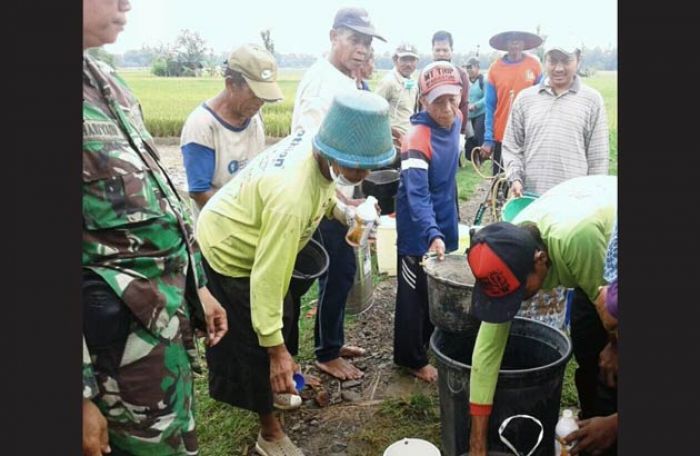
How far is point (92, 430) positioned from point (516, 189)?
10.1 feet

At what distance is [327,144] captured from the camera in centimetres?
239

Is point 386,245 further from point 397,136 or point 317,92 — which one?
point 317,92

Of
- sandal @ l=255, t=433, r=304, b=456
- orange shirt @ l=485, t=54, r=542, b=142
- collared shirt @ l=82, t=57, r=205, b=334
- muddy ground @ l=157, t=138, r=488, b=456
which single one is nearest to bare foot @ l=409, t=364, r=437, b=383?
muddy ground @ l=157, t=138, r=488, b=456

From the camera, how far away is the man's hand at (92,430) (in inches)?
62.1

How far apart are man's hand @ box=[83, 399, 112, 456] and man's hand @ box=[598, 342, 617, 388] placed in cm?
205

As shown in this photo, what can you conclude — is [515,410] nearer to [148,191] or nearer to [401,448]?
[401,448]

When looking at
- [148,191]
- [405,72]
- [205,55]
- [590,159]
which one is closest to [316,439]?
[148,191]

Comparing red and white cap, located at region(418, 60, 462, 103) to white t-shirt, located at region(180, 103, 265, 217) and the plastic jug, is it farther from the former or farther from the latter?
white t-shirt, located at region(180, 103, 265, 217)

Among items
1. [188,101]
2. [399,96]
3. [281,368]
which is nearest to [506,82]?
[399,96]

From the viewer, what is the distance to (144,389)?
5.77 ft

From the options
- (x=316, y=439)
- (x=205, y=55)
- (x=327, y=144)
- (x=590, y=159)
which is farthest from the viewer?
(x=205, y=55)

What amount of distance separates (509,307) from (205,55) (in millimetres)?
22968

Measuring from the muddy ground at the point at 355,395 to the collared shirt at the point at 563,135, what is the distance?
148 cm

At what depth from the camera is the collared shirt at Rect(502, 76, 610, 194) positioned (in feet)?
12.7
